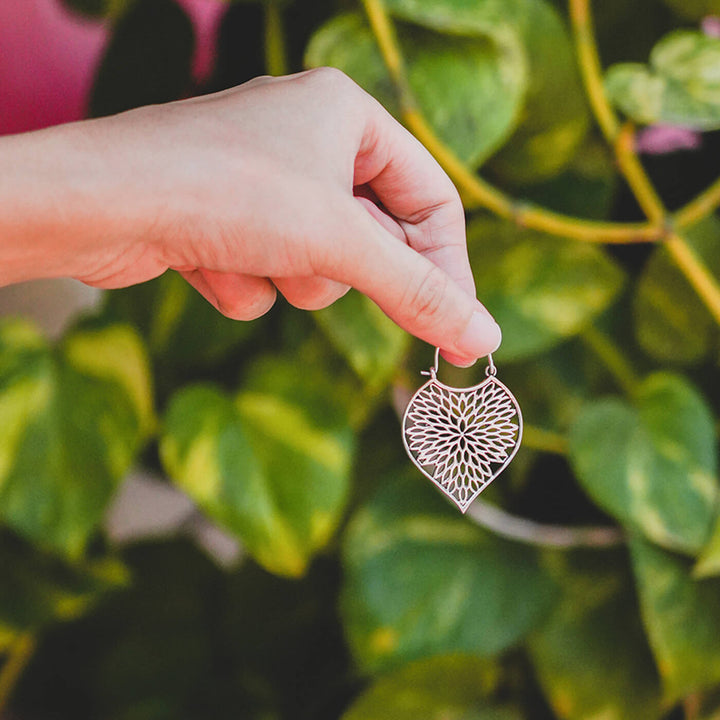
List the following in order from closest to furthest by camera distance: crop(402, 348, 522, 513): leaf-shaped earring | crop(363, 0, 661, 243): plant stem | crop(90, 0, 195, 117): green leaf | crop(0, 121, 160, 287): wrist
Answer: crop(0, 121, 160, 287): wrist, crop(402, 348, 522, 513): leaf-shaped earring, crop(363, 0, 661, 243): plant stem, crop(90, 0, 195, 117): green leaf

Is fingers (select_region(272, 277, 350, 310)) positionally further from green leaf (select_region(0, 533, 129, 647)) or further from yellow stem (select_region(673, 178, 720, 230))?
green leaf (select_region(0, 533, 129, 647))

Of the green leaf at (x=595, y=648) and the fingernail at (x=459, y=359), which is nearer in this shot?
the fingernail at (x=459, y=359)

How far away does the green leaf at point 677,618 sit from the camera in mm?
612

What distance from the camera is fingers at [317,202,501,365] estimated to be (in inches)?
11.9

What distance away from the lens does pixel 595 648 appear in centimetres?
69

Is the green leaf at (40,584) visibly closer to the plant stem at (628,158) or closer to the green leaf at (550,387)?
the green leaf at (550,387)

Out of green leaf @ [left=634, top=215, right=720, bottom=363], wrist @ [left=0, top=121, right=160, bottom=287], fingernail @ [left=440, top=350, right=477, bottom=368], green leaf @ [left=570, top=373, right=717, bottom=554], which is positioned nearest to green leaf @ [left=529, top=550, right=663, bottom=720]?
green leaf @ [left=570, top=373, right=717, bottom=554]

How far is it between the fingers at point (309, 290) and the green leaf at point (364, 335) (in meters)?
0.18

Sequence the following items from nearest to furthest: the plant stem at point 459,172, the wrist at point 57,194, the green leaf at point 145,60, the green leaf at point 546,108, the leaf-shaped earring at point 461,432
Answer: the wrist at point 57,194 < the leaf-shaped earring at point 461,432 < the plant stem at point 459,172 < the green leaf at point 546,108 < the green leaf at point 145,60

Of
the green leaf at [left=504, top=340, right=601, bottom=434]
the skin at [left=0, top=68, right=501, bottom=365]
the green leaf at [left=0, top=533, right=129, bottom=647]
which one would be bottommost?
the green leaf at [left=0, top=533, right=129, bottom=647]

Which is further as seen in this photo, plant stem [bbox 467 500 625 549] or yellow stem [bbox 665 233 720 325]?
plant stem [bbox 467 500 625 549]

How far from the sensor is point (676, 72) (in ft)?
1.83

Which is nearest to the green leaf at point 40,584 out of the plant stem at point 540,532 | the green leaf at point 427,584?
the green leaf at point 427,584

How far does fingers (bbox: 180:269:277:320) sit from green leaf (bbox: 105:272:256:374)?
0.97ft
